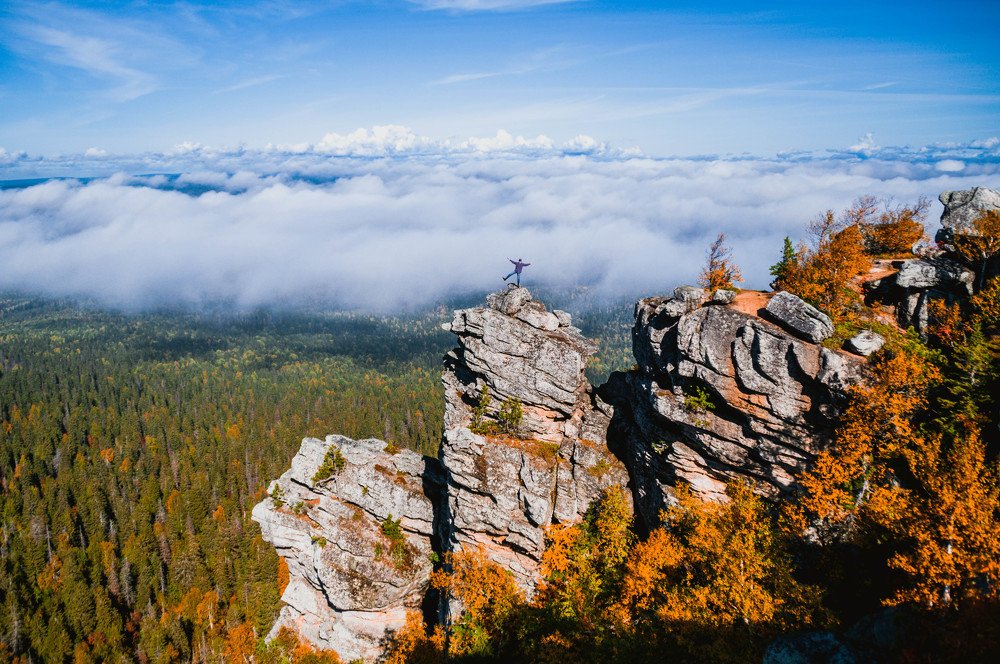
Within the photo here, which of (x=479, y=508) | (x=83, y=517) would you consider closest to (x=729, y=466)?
(x=479, y=508)

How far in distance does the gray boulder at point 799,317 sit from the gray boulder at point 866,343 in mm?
1417

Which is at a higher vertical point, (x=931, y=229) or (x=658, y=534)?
(x=931, y=229)

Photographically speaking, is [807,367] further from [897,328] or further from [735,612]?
[735,612]

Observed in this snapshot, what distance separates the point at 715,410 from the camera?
3400cm

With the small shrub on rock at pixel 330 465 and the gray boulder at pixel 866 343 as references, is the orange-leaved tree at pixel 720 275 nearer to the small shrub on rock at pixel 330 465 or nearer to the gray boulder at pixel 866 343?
the gray boulder at pixel 866 343

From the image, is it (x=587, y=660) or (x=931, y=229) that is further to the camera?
(x=931, y=229)

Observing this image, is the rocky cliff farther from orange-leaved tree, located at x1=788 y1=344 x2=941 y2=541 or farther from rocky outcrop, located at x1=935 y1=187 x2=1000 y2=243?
orange-leaved tree, located at x1=788 y1=344 x2=941 y2=541

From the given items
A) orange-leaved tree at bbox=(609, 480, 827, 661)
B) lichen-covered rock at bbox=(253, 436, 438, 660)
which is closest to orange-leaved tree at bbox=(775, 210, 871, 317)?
orange-leaved tree at bbox=(609, 480, 827, 661)

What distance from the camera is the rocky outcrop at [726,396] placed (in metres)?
30.5

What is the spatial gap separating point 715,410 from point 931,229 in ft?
96.6

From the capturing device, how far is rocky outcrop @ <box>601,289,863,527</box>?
30.5 metres

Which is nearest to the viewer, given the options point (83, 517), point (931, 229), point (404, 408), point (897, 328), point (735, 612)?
point (735, 612)

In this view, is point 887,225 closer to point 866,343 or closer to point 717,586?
point 866,343

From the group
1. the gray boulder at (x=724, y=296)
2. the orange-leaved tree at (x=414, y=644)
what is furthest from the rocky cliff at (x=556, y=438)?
the orange-leaved tree at (x=414, y=644)
